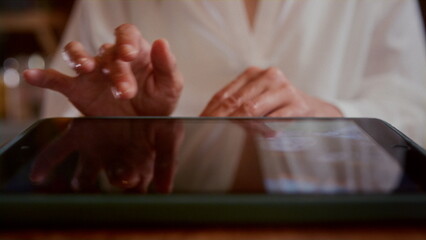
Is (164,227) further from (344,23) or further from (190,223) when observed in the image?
(344,23)

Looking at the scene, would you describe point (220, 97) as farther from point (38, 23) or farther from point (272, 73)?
point (38, 23)

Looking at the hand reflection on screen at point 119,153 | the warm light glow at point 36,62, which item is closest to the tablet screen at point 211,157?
the hand reflection on screen at point 119,153

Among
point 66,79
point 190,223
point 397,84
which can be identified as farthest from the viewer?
point 397,84

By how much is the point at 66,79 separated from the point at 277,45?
28 cm

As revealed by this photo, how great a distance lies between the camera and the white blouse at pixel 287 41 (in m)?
0.54

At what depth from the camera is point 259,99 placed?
347mm

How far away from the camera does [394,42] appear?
557 mm

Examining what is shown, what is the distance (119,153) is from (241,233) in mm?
74

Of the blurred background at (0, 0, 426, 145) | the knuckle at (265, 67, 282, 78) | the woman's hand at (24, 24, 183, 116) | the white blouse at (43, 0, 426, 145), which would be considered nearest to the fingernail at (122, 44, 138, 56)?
the woman's hand at (24, 24, 183, 116)

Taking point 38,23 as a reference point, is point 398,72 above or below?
below

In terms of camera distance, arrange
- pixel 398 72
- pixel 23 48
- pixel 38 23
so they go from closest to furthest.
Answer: pixel 398 72 → pixel 38 23 → pixel 23 48

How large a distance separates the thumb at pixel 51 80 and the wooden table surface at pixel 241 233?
20 cm

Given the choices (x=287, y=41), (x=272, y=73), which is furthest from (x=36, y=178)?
(x=287, y=41)

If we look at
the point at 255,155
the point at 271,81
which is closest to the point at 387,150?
the point at 255,155
